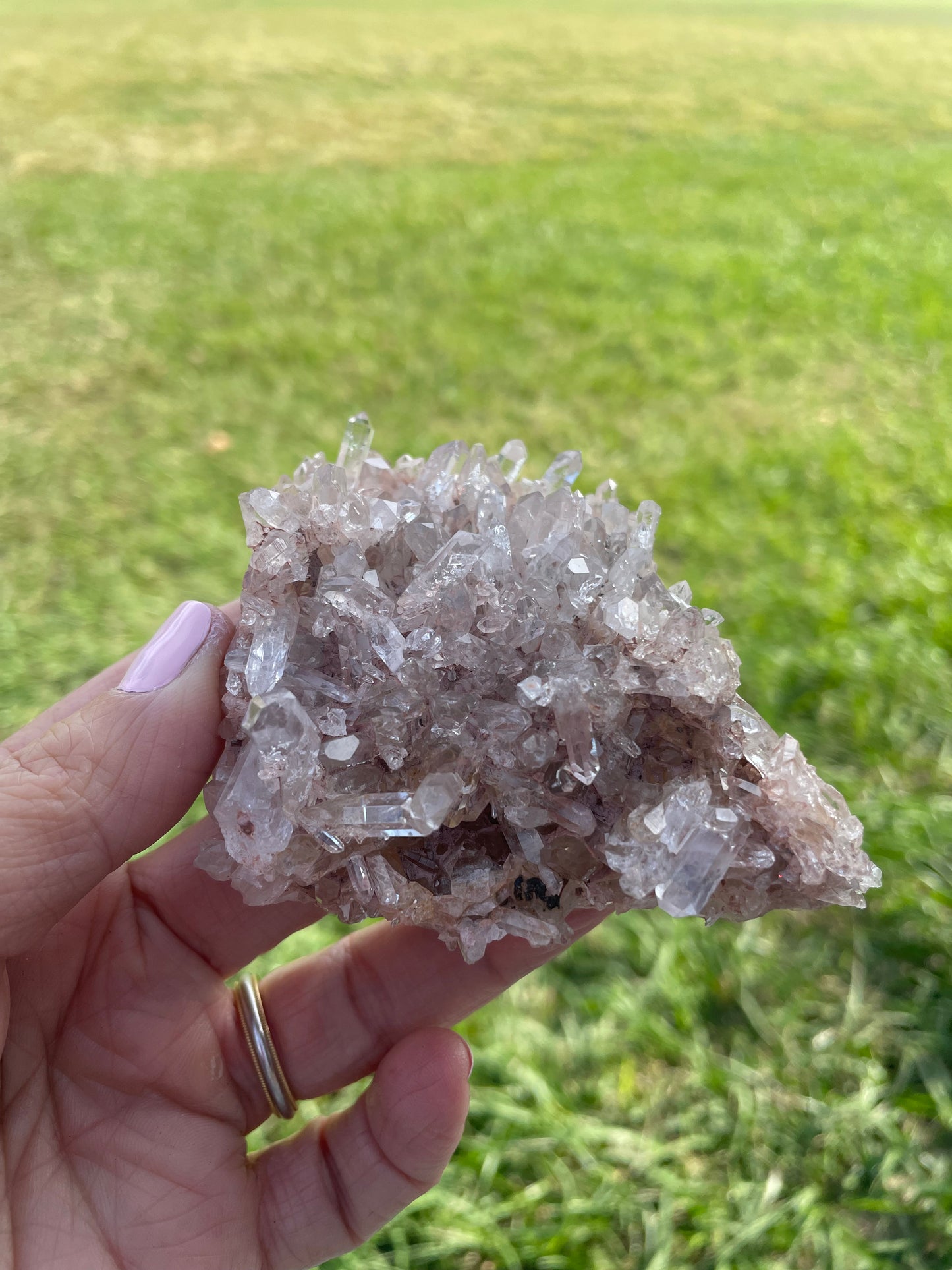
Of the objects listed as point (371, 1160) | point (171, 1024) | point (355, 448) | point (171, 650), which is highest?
point (355, 448)

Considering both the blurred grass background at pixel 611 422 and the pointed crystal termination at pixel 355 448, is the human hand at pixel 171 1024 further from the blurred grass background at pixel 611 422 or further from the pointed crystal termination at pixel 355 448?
the blurred grass background at pixel 611 422

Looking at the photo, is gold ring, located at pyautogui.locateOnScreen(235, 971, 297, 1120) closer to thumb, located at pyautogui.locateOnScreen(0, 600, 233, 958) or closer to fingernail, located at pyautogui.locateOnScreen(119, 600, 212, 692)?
thumb, located at pyautogui.locateOnScreen(0, 600, 233, 958)

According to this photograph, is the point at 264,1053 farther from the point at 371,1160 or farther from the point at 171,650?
the point at 171,650

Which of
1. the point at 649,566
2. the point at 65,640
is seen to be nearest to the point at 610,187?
the point at 65,640

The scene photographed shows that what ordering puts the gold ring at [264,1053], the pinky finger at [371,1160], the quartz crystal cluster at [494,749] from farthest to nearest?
the gold ring at [264,1053] < the pinky finger at [371,1160] < the quartz crystal cluster at [494,749]

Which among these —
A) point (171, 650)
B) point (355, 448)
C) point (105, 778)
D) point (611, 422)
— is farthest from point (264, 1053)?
point (611, 422)

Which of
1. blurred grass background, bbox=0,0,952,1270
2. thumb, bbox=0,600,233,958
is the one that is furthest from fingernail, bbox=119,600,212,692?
blurred grass background, bbox=0,0,952,1270

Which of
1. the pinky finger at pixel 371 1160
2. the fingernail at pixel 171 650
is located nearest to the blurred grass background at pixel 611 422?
the pinky finger at pixel 371 1160
